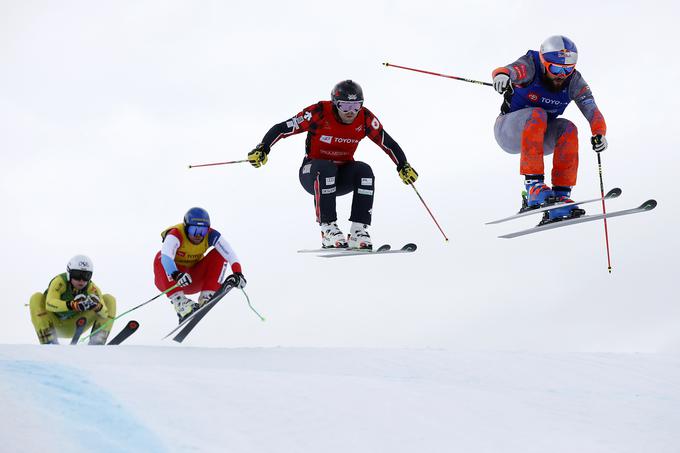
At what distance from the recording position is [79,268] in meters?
10.1

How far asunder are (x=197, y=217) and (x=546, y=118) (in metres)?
3.74

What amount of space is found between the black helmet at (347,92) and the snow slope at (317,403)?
8.99 feet

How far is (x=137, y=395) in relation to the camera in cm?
510

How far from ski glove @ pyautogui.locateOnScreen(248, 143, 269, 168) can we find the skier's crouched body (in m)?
2.73

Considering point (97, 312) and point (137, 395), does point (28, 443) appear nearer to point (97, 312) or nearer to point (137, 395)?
point (137, 395)

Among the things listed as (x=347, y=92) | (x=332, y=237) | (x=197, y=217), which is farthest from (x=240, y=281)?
(x=347, y=92)

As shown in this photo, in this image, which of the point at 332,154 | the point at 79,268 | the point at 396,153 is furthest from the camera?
the point at 79,268

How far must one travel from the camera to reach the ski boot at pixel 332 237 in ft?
29.0

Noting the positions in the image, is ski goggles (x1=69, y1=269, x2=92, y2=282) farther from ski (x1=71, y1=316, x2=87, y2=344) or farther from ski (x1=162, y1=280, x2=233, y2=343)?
ski (x1=162, y1=280, x2=233, y2=343)

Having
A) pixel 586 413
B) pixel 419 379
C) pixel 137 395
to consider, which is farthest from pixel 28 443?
pixel 586 413

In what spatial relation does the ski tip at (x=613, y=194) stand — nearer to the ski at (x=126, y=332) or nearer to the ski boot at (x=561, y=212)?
the ski boot at (x=561, y=212)

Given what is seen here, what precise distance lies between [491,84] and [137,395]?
4.85 metres

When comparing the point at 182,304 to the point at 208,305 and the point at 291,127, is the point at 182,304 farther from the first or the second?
the point at 291,127

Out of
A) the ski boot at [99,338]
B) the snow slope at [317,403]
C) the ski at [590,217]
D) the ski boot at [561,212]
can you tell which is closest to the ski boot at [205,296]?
the ski boot at [99,338]
